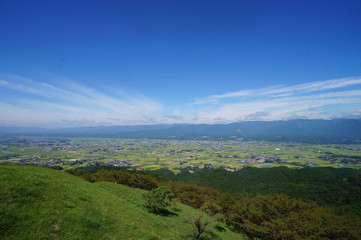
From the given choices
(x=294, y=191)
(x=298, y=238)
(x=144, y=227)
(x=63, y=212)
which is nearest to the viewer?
(x=63, y=212)

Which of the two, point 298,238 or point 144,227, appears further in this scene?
point 298,238

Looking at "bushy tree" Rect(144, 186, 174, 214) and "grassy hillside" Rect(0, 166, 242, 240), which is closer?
"grassy hillside" Rect(0, 166, 242, 240)

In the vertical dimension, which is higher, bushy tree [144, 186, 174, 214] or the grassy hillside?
the grassy hillside

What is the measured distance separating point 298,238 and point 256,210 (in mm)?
10614

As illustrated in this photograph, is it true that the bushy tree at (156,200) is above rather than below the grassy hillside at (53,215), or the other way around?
below

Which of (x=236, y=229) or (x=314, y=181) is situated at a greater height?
(x=236, y=229)

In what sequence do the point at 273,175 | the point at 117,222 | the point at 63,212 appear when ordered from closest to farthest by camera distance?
the point at 63,212 < the point at 117,222 < the point at 273,175

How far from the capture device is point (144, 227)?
14.3 meters

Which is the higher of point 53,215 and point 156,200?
point 53,215

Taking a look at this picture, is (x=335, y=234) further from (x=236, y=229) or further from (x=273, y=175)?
(x=273, y=175)

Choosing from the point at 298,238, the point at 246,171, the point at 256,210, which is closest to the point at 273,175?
the point at 246,171

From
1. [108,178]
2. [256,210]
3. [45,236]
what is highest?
[45,236]

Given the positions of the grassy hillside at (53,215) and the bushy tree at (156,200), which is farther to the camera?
the bushy tree at (156,200)

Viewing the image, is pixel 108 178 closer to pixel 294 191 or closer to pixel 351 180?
pixel 294 191
